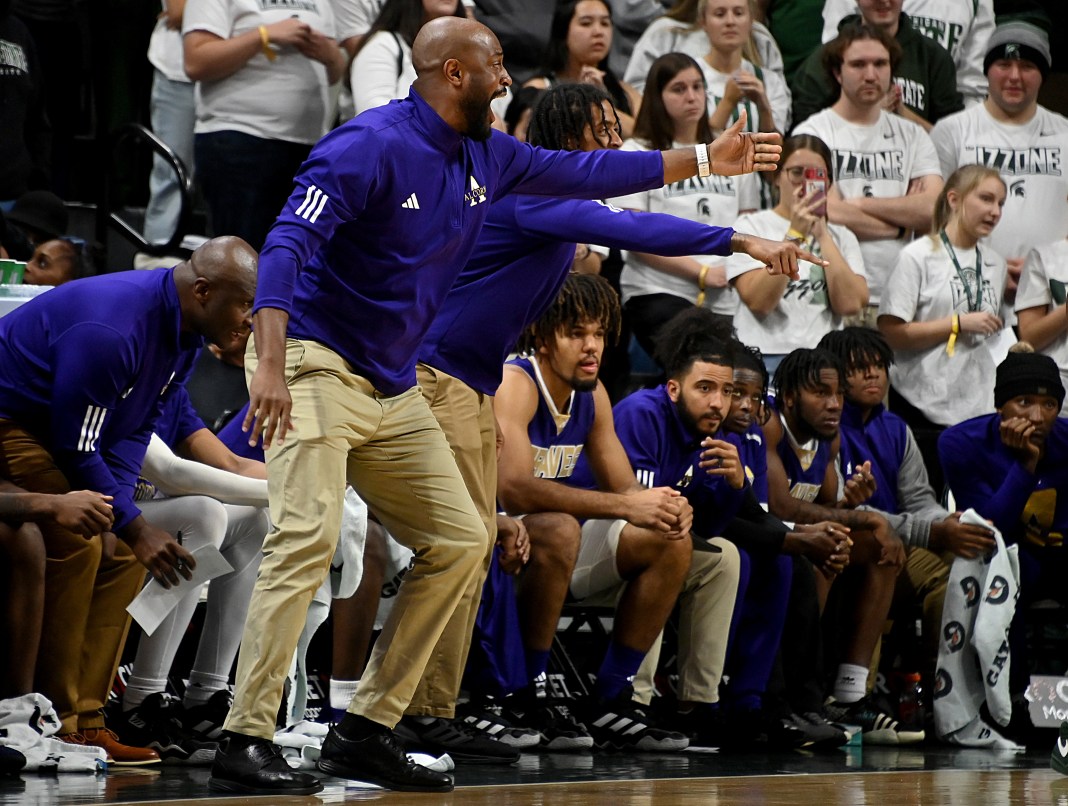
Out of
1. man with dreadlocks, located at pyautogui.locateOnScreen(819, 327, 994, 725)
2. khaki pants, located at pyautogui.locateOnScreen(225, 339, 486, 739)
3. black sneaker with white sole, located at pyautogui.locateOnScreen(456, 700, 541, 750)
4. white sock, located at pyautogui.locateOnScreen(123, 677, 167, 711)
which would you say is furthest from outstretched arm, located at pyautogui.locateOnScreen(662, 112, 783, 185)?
man with dreadlocks, located at pyautogui.locateOnScreen(819, 327, 994, 725)

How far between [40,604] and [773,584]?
108 inches

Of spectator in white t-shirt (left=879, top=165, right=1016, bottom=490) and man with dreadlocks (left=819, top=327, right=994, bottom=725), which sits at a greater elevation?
spectator in white t-shirt (left=879, top=165, right=1016, bottom=490)

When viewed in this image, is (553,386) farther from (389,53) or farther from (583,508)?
(389,53)

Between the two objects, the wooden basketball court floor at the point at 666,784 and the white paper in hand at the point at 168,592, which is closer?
the wooden basketball court floor at the point at 666,784

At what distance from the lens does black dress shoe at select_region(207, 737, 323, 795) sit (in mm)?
3742

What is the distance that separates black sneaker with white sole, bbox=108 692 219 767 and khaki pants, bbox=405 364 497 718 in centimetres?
66

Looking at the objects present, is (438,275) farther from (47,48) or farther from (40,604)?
(47,48)

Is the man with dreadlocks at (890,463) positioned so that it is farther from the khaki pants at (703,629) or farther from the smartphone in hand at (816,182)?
the khaki pants at (703,629)

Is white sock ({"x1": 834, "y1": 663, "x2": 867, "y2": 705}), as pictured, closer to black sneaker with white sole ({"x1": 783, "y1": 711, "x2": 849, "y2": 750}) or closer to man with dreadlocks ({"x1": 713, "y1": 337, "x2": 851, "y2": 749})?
man with dreadlocks ({"x1": 713, "y1": 337, "x2": 851, "y2": 749})

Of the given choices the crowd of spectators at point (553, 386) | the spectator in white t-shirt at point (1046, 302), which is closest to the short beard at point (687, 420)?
the crowd of spectators at point (553, 386)

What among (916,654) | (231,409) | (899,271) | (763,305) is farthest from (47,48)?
(916,654)

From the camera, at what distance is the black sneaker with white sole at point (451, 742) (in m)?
4.72

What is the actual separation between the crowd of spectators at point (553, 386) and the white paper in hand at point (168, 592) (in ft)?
0.06

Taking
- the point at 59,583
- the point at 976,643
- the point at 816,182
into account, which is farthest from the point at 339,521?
the point at 816,182
